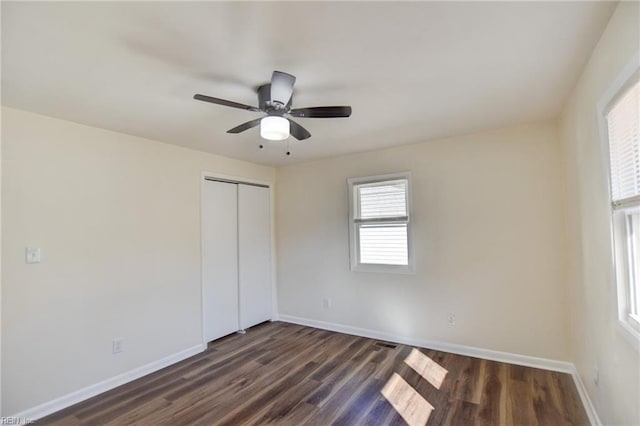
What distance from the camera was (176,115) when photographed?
2.56 meters

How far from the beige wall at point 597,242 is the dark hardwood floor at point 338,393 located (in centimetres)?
49

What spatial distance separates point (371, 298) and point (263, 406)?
6.27 feet

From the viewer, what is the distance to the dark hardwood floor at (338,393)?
2.24 meters

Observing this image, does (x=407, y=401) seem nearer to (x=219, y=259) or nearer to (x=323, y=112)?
(x=323, y=112)

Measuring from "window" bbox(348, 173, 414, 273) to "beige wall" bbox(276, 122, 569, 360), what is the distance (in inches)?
4.3

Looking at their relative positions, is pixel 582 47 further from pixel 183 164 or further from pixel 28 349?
pixel 28 349

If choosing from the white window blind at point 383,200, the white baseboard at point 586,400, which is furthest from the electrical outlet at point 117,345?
the white baseboard at point 586,400

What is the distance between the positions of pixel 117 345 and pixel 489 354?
12.2ft

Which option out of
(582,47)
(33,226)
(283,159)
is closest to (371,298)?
(283,159)

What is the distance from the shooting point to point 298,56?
1.73 meters

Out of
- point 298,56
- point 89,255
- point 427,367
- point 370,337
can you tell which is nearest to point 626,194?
point 298,56

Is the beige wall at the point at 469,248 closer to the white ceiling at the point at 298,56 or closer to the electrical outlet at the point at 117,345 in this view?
the white ceiling at the point at 298,56

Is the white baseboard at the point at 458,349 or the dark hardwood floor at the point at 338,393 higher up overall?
the white baseboard at the point at 458,349

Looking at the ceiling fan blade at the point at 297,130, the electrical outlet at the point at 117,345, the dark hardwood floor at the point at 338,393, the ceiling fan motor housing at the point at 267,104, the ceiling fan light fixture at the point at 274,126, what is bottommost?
the dark hardwood floor at the point at 338,393
